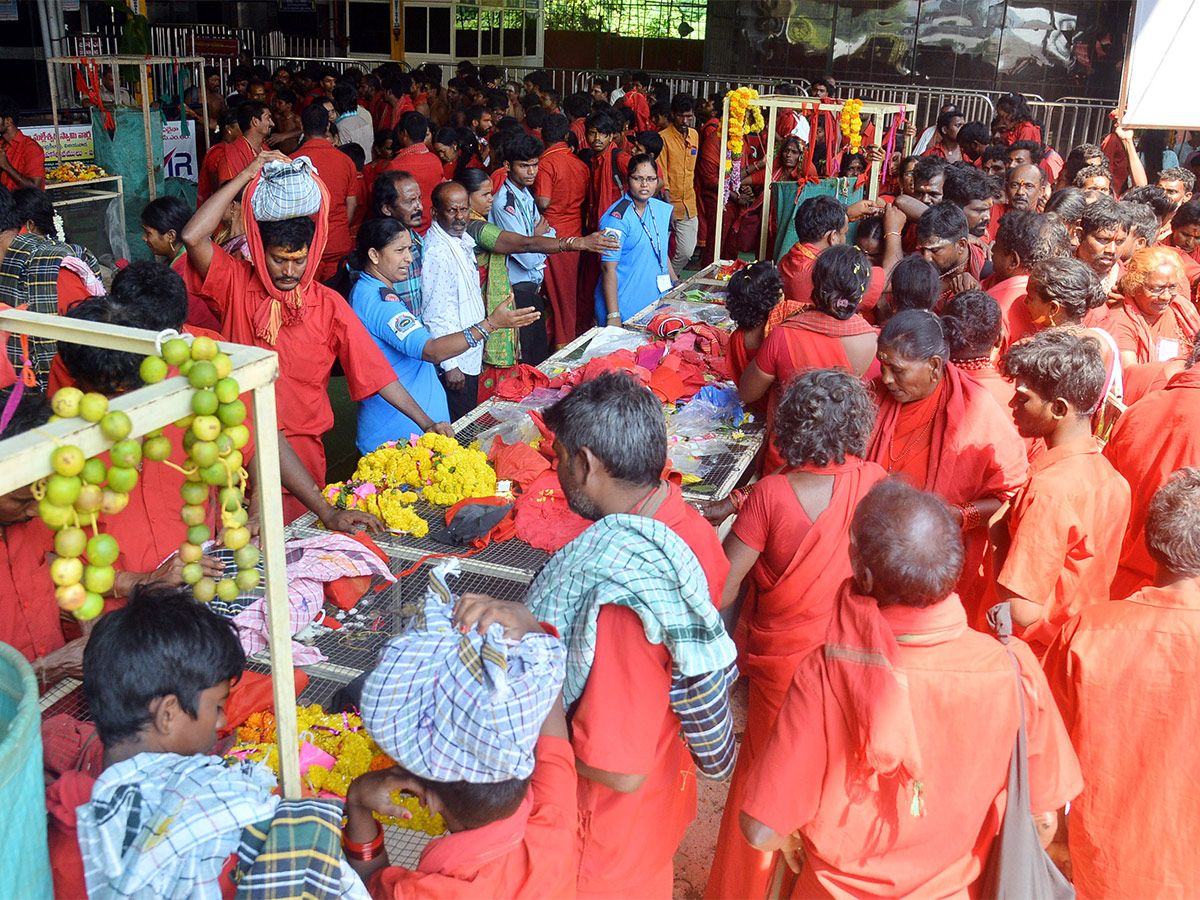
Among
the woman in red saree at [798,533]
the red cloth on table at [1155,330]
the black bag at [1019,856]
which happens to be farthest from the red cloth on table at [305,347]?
the red cloth on table at [1155,330]

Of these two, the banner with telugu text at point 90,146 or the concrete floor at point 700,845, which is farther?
the banner with telugu text at point 90,146

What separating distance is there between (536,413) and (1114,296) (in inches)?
112

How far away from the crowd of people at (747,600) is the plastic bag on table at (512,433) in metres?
0.33

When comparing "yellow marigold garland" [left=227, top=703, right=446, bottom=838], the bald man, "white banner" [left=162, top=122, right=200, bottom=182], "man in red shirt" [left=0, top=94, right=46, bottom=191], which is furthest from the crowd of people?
"white banner" [left=162, top=122, right=200, bottom=182]

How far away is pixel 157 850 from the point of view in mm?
→ 1321

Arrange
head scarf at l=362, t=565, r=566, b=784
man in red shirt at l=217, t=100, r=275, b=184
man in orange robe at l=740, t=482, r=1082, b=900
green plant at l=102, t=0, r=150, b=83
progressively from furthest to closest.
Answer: green plant at l=102, t=0, r=150, b=83, man in red shirt at l=217, t=100, r=275, b=184, man in orange robe at l=740, t=482, r=1082, b=900, head scarf at l=362, t=565, r=566, b=784

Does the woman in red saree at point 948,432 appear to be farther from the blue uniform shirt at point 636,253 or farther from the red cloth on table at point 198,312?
the blue uniform shirt at point 636,253

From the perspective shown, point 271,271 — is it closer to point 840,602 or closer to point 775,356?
point 775,356

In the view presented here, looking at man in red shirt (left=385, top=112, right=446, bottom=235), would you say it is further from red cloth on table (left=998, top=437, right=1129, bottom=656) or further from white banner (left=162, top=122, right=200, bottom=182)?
red cloth on table (left=998, top=437, right=1129, bottom=656)

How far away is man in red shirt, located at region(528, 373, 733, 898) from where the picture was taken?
1.84 metres

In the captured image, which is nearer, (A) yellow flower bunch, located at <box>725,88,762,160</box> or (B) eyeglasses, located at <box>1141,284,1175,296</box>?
(B) eyeglasses, located at <box>1141,284,1175,296</box>

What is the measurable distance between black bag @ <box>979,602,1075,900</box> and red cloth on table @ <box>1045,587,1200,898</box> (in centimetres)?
46

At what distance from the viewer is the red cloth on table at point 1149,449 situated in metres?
3.11

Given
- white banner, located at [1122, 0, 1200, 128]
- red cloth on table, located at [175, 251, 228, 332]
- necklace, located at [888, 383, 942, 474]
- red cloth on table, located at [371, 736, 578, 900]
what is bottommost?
red cloth on table, located at [371, 736, 578, 900]
